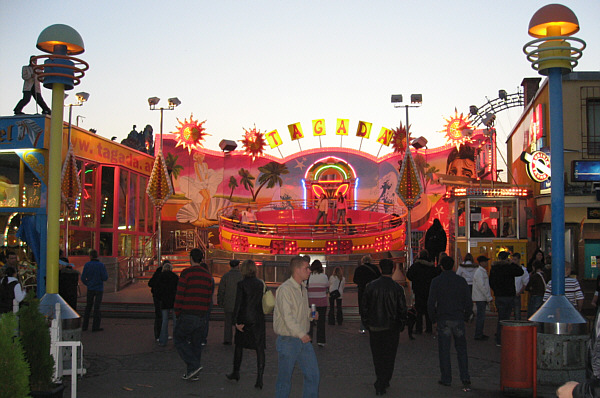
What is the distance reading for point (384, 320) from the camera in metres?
8.38

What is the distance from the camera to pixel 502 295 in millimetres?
12266

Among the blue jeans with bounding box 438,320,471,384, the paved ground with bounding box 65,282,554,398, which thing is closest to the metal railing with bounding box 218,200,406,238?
the paved ground with bounding box 65,282,554,398

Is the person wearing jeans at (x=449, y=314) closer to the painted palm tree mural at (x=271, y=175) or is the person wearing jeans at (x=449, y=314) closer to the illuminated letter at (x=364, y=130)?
the illuminated letter at (x=364, y=130)

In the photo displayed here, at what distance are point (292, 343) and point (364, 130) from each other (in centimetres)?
3121

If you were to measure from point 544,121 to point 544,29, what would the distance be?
1056 cm

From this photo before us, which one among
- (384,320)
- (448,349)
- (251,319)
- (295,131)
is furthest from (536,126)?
(295,131)

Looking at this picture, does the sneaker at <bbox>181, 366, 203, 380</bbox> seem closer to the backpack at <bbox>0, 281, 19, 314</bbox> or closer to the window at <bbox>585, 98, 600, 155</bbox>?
the backpack at <bbox>0, 281, 19, 314</bbox>

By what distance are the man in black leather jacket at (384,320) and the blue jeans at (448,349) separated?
0.71m

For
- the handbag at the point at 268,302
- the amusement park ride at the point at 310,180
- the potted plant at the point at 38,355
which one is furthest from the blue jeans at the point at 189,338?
the amusement park ride at the point at 310,180

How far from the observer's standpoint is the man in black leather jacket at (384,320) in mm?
8312

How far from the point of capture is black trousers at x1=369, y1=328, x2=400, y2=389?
27.1 feet

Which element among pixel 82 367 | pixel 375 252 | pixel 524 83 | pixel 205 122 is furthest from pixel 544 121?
pixel 205 122

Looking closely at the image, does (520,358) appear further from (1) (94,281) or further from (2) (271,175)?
(2) (271,175)

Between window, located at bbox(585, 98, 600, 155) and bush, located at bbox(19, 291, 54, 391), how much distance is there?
15.6 metres
